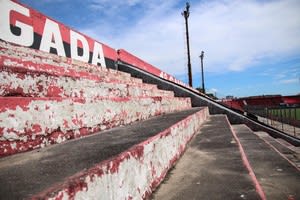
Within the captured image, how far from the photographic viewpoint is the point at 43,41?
4.16m

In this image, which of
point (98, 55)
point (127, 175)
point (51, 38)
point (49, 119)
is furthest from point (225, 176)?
point (98, 55)

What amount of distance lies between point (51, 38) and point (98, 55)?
6.58ft

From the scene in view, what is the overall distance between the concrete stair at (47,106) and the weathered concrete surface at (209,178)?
93 cm

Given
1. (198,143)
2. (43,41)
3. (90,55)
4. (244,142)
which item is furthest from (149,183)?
(90,55)

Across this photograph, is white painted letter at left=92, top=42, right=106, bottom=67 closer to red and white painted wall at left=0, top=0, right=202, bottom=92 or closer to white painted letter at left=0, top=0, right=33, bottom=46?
red and white painted wall at left=0, top=0, right=202, bottom=92

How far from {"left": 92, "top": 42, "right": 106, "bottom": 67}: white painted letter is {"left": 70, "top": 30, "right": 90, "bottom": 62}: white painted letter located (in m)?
0.35

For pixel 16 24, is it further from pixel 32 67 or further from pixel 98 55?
pixel 98 55

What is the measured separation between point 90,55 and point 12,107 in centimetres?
451

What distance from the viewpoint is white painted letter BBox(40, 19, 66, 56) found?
13.8 ft

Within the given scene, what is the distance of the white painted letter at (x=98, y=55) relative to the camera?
611cm

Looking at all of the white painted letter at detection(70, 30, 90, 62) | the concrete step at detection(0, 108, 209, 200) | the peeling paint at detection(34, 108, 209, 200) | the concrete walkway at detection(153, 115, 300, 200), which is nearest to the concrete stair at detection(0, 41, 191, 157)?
the concrete step at detection(0, 108, 209, 200)

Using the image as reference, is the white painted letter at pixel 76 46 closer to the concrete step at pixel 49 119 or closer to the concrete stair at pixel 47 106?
the concrete stair at pixel 47 106

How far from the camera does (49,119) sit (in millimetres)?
1804

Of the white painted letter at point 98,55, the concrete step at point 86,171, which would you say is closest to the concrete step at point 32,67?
the concrete step at point 86,171
